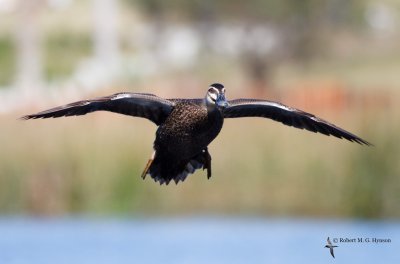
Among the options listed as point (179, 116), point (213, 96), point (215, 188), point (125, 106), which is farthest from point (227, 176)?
point (213, 96)

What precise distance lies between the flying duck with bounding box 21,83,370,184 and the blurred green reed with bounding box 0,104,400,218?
4739 millimetres

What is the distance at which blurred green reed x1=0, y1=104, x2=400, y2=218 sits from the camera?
14.8m

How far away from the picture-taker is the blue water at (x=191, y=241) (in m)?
14.2

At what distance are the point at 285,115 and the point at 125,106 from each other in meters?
1.37

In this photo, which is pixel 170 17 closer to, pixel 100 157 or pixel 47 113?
pixel 100 157

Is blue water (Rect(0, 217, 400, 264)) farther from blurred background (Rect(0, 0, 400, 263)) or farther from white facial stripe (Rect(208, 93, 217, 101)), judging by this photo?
white facial stripe (Rect(208, 93, 217, 101))

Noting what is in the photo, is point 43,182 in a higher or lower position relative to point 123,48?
lower

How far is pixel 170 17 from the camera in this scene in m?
46.3

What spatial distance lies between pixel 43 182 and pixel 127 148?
42.7 inches

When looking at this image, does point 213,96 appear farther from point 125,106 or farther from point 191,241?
point 191,241

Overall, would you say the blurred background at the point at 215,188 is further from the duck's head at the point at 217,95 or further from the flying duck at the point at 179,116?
the duck's head at the point at 217,95

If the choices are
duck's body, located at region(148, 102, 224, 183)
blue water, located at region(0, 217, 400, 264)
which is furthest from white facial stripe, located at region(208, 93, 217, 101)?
blue water, located at region(0, 217, 400, 264)

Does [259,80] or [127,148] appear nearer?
[127,148]

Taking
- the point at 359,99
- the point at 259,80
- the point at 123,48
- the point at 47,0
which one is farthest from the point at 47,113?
the point at 123,48
